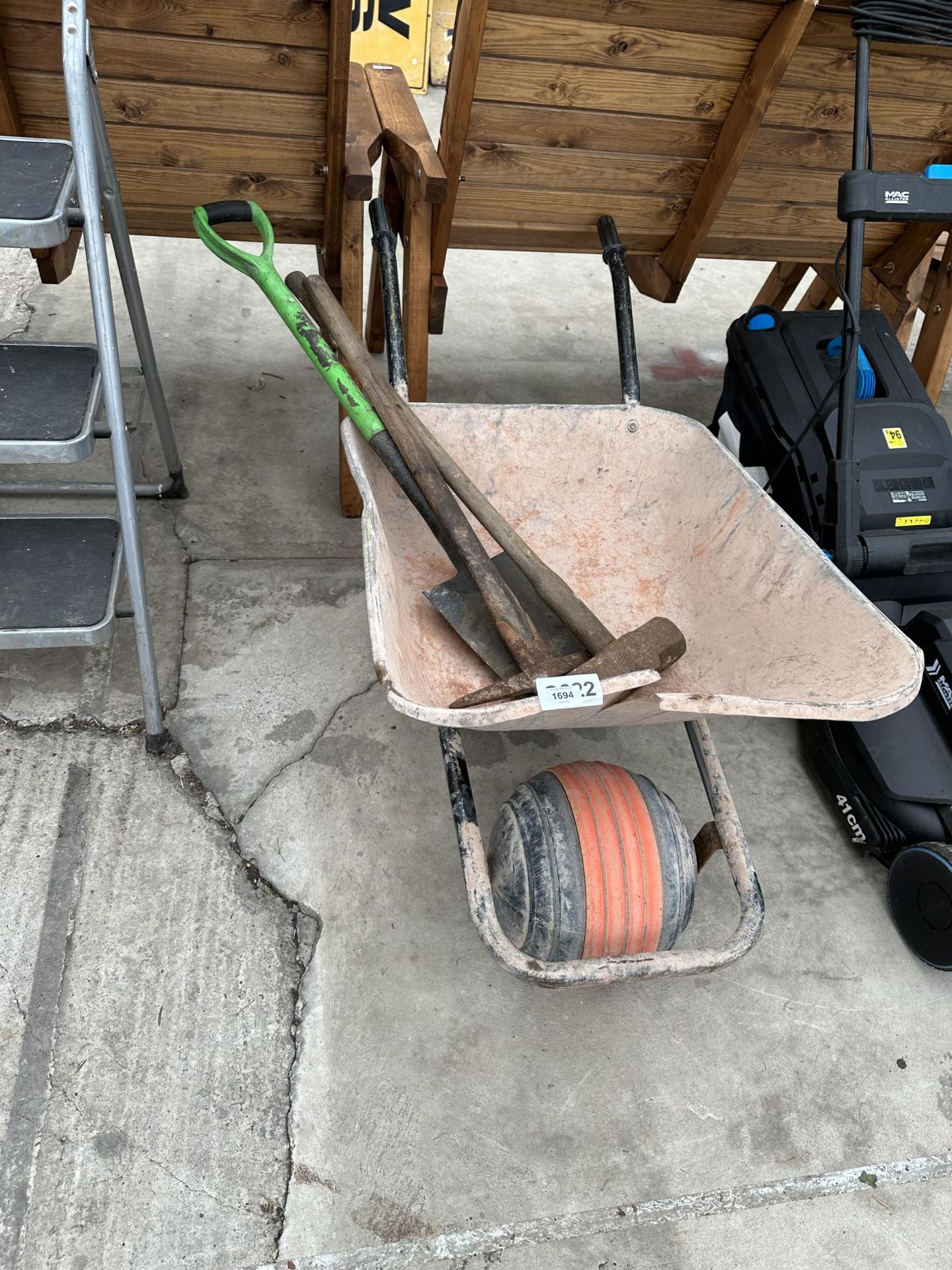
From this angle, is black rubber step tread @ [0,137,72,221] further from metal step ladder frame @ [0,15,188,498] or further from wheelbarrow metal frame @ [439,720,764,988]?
wheelbarrow metal frame @ [439,720,764,988]

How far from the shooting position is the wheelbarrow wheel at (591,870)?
54.9 inches

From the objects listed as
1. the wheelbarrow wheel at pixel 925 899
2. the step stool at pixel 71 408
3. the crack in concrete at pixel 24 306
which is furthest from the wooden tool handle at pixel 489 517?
the crack in concrete at pixel 24 306

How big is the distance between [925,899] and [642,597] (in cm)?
86

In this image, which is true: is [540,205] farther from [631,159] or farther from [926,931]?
[926,931]

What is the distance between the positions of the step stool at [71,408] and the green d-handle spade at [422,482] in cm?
36

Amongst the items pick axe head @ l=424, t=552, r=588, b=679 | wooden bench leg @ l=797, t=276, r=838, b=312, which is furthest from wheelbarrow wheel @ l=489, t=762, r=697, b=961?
wooden bench leg @ l=797, t=276, r=838, b=312

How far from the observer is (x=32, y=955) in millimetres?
1584

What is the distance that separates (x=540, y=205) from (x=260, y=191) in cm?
74

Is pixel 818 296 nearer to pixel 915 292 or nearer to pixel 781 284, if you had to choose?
pixel 781 284

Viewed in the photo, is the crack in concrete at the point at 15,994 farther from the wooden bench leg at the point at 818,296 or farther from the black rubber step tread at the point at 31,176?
the wooden bench leg at the point at 818,296

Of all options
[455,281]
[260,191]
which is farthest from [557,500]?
[455,281]

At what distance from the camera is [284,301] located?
179 centimetres

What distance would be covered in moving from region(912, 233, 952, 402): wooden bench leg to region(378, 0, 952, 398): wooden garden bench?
51 millimetres

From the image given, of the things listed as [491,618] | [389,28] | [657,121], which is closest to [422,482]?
[491,618]
